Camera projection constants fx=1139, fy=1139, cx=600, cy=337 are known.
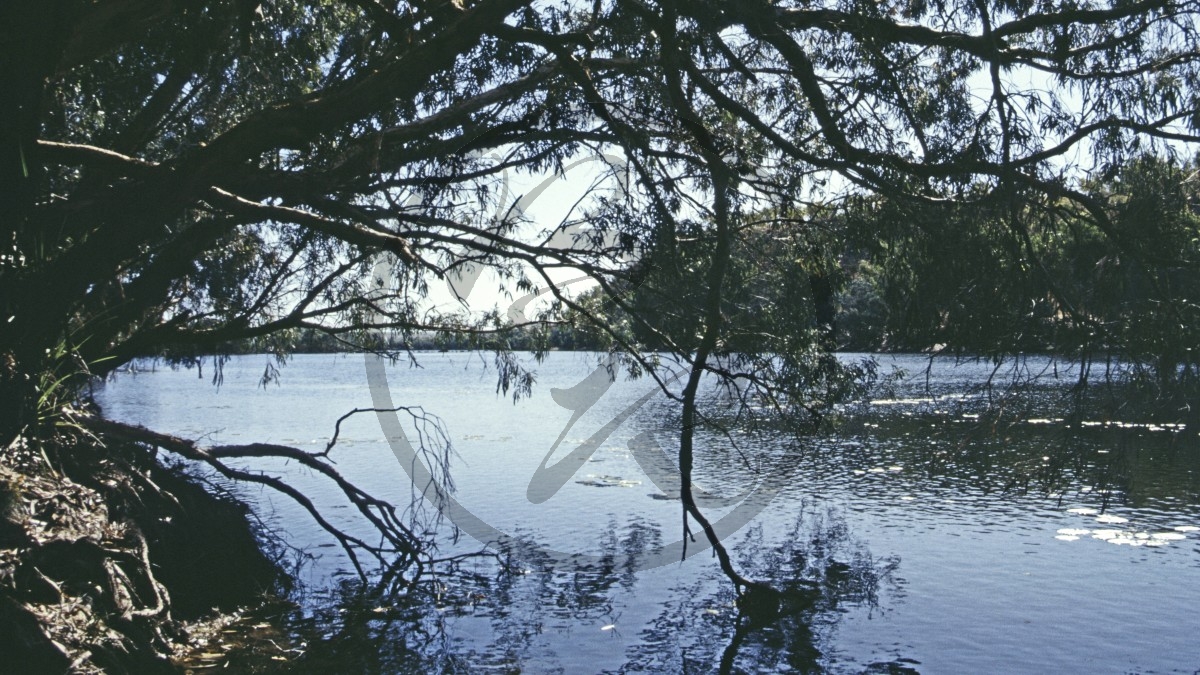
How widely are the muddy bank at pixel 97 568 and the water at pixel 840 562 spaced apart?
91 cm

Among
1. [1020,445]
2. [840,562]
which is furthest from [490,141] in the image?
[1020,445]

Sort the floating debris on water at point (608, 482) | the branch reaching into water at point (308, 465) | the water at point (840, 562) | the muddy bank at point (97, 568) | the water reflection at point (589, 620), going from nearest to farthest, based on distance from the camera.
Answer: the muddy bank at point (97, 568) < the water reflection at point (589, 620) < the water at point (840, 562) < the branch reaching into water at point (308, 465) < the floating debris on water at point (608, 482)

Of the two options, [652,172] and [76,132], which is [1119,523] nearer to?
[652,172]

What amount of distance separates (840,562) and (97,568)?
5.36 metres

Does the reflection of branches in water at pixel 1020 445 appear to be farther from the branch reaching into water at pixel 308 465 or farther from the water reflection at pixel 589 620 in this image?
the branch reaching into water at pixel 308 465

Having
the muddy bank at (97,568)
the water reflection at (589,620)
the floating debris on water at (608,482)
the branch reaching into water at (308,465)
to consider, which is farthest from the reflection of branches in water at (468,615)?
the floating debris on water at (608,482)

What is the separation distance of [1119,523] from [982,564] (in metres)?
2.10

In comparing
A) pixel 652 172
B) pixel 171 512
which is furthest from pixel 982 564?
pixel 171 512

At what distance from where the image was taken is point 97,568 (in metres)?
5.02

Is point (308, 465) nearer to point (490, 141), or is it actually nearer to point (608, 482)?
point (490, 141)

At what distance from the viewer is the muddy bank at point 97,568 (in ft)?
14.8

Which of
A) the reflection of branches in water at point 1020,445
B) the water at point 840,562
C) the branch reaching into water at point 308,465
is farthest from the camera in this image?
the reflection of branches in water at point 1020,445

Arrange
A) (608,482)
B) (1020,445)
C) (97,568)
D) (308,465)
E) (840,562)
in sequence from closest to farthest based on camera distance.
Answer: (97,568) → (308,465) → (840,562) → (608,482) → (1020,445)

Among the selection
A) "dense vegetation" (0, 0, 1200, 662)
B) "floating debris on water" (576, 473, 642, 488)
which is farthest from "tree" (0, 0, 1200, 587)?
"floating debris on water" (576, 473, 642, 488)
